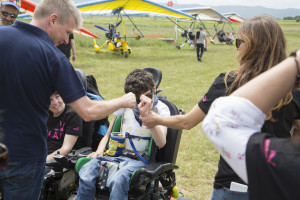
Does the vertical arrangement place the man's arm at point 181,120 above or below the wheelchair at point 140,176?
above

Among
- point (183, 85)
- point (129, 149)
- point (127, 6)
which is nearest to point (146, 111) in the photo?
point (129, 149)

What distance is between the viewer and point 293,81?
92cm

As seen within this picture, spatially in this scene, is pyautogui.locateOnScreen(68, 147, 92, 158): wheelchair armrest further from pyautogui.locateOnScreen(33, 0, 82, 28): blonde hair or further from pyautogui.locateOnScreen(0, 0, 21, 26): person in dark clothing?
pyautogui.locateOnScreen(0, 0, 21, 26): person in dark clothing

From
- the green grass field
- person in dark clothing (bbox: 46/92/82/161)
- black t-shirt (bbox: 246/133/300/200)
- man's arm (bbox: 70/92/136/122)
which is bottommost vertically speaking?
the green grass field

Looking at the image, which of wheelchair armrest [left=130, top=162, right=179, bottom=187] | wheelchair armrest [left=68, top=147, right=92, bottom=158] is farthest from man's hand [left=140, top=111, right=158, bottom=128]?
wheelchair armrest [left=68, top=147, right=92, bottom=158]

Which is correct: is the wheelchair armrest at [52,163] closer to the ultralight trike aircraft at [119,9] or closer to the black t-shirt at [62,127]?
the black t-shirt at [62,127]

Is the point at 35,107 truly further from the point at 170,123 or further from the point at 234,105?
the point at 234,105

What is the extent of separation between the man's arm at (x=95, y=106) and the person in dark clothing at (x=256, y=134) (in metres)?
1.40

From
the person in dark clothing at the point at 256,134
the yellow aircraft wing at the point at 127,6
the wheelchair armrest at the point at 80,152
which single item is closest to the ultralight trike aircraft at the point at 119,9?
the yellow aircraft wing at the point at 127,6

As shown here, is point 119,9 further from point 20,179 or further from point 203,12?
point 20,179

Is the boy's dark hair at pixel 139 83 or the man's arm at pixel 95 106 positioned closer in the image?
the man's arm at pixel 95 106

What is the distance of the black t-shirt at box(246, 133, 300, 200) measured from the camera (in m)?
0.81

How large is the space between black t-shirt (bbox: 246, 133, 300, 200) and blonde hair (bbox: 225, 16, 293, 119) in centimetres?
101

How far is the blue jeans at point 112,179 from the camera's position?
280cm
